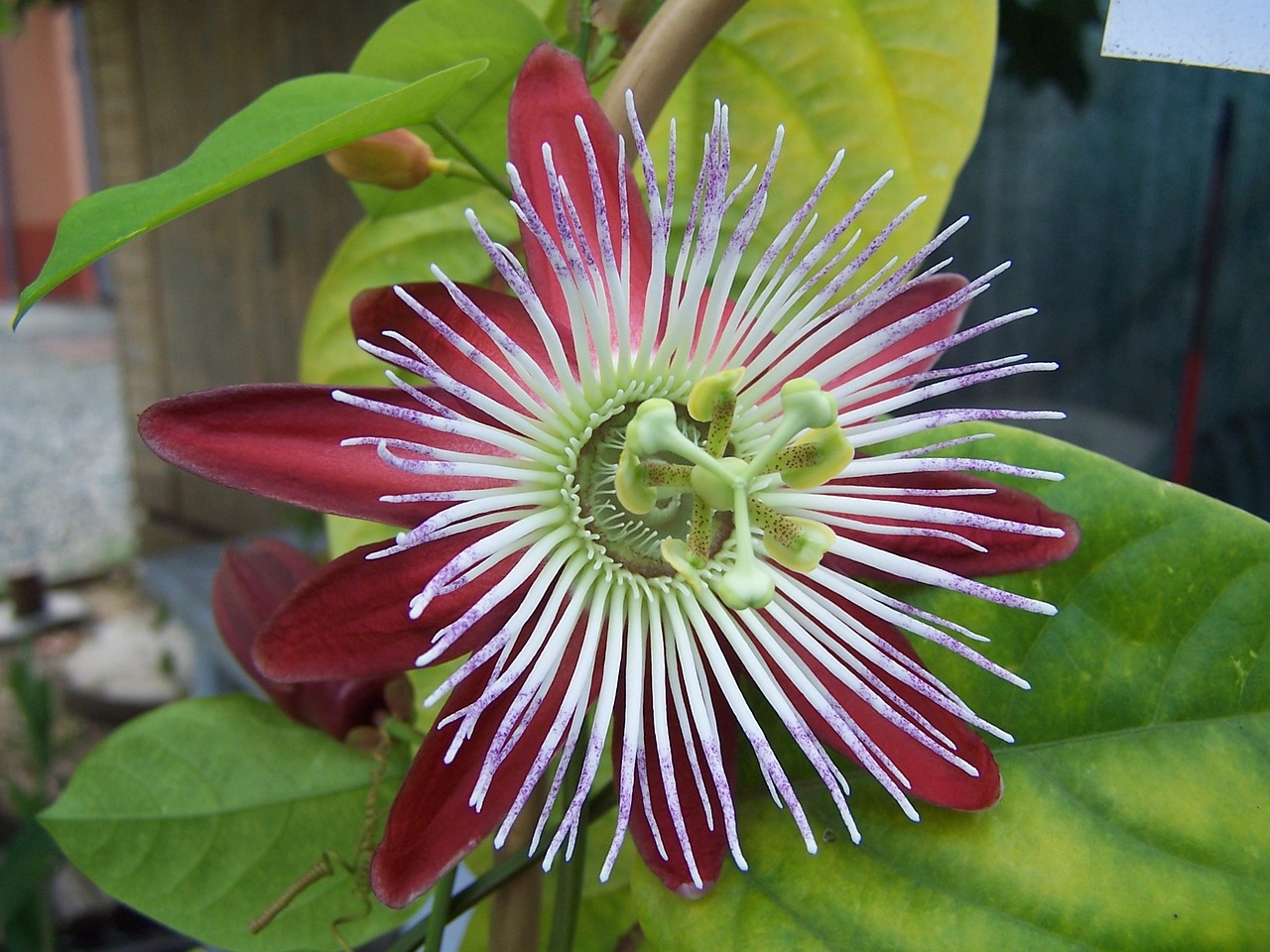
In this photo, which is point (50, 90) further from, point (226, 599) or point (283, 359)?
point (226, 599)

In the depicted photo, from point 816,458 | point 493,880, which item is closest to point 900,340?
point 816,458

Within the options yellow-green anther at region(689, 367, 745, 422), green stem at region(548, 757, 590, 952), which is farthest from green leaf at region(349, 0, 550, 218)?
green stem at region(548, 757, 590, 952)

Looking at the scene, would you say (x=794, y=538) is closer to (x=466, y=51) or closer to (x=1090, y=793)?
(x=1090, y=793)

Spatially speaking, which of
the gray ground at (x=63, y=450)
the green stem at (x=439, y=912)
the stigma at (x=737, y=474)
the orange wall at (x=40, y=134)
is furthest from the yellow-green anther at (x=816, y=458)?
the orange wall at (x=40, y=134)

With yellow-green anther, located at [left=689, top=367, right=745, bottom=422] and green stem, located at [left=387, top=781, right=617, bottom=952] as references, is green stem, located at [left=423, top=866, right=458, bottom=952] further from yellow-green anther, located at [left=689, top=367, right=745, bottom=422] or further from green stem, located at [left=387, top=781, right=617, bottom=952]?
yellow-green anther, located at [left=689, top=367, right=745, bottom=422]

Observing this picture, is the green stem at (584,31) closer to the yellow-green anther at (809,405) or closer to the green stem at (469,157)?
the green stem at (469,157)

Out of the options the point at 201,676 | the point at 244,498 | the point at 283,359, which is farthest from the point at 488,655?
the point at 244,498
